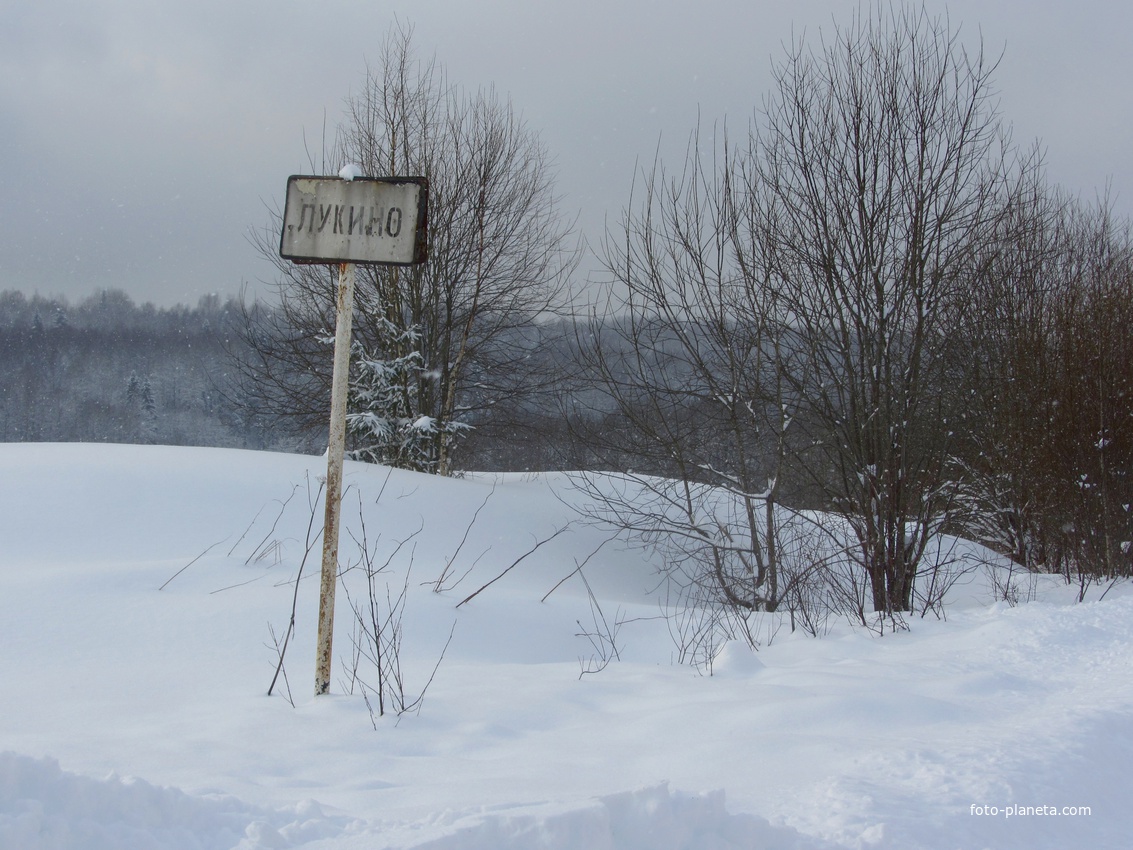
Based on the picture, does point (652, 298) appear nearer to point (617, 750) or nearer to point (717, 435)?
point (717, 435)

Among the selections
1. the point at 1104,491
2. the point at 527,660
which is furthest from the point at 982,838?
the point at 1104,491

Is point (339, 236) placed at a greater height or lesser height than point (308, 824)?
greater

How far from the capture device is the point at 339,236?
332cm

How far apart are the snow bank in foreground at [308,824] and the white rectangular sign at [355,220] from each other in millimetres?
2120

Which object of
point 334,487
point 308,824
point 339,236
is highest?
point 339,236

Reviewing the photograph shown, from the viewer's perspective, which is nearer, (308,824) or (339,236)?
(308,824)

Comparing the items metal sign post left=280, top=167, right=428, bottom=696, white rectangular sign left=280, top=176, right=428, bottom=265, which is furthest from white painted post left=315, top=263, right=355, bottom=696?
white rectangular sign left=280, top=176, right=428, bottom=265

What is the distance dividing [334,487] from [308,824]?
5.74 feet

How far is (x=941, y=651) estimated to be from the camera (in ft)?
14.0

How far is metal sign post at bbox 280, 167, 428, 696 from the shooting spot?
127 inches

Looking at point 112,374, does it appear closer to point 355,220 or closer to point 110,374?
point 110,374

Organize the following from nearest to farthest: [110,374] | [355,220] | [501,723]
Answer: [501,723] < [355,220] < [110,374]

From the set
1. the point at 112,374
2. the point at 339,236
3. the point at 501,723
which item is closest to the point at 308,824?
the point at 501,723

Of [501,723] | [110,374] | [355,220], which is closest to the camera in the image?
[501,723]
